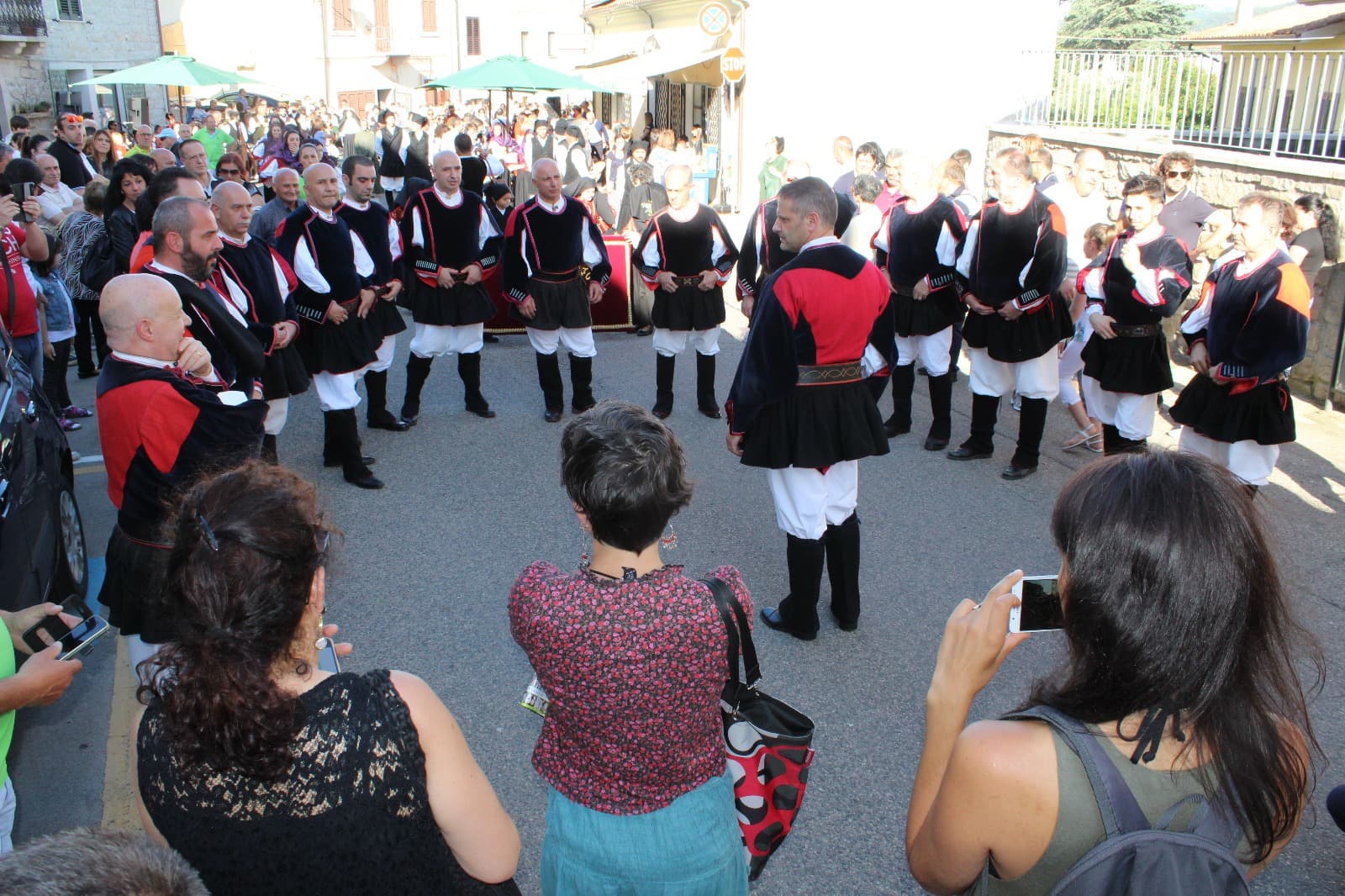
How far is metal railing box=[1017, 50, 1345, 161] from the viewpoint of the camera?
8.24 meters

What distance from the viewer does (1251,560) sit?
1.35 m

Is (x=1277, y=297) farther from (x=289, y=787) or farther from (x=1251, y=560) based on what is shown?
(x=289, y=787)

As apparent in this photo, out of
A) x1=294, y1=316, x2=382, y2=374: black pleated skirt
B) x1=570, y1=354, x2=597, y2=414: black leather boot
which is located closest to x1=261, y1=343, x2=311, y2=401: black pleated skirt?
x1=294, y1=316, x2=382, y2=374: black pleated skirt

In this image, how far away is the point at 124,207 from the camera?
6.86 metres

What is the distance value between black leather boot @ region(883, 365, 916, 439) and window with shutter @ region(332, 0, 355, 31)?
156ft

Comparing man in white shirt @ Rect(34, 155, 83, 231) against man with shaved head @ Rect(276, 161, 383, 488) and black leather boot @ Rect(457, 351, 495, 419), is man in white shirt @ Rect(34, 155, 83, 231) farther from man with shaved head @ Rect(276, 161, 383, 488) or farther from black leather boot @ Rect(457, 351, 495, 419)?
black leather boot @ Rect(457, 351, 495, 419)

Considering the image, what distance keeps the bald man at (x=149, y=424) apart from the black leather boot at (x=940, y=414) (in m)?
4.65

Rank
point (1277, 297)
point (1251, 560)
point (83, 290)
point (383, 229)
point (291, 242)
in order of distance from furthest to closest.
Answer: point (83, 290) → point (383, 229) → point (291, 242) → point (1277, 297) → point (1251, 560)

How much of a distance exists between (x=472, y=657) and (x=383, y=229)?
133 inches

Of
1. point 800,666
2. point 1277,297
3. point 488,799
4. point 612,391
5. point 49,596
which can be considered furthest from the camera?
point 612,391

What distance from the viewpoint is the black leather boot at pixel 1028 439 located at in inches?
239

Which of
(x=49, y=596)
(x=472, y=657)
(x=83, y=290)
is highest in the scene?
(x=83, y=290)

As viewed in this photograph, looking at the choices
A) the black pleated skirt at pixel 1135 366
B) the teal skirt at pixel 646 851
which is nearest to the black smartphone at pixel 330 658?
the teal skirt at pixel 646 851

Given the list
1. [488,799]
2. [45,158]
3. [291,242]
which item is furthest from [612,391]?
[488,799]
